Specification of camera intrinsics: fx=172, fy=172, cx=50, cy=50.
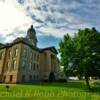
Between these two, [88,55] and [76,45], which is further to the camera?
[76,45]

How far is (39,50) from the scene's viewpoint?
226 feet

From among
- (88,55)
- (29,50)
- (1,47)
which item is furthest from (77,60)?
(1,47)

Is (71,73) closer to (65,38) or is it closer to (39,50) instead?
(65,38)

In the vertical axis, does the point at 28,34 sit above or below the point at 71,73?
above

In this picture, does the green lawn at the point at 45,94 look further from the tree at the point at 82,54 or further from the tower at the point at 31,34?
the tower at the point at 31,34

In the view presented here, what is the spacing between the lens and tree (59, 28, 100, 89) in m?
35.6

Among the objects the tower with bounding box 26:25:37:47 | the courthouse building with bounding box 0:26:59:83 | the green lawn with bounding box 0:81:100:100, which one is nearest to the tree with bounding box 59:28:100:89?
the green lawn with bounding box 0:81:100:100

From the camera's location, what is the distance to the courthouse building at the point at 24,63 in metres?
56.3

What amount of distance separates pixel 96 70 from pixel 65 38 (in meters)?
10.9

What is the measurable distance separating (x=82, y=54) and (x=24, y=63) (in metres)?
26.9

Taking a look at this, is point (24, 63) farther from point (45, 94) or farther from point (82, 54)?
point (45, 94)

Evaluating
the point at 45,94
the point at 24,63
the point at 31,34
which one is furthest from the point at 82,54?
the point at 31,34

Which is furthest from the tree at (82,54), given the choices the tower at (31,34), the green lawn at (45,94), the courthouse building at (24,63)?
the tower at (31,34)

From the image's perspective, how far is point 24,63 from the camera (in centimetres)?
5816
